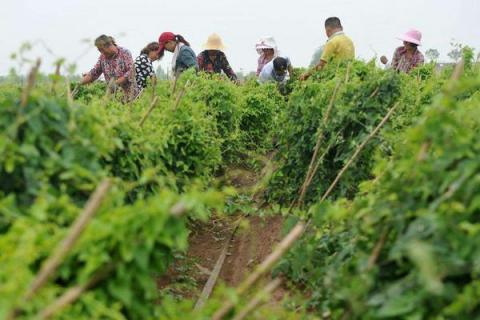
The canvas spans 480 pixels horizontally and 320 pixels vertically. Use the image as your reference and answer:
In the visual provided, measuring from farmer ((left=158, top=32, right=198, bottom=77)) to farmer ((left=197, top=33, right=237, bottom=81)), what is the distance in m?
1.14

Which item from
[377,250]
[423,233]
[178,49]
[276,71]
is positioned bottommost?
[377,250]

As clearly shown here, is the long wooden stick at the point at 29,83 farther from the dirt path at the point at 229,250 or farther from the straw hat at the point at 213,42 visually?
the straw hat at the point at 213,42

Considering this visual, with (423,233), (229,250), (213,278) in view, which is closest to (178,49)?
(229,250)

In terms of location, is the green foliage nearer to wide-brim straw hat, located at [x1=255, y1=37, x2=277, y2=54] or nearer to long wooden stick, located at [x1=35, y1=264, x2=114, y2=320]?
long wooden stick, located at [x1=35, y1=264, x2=114, y2=320]

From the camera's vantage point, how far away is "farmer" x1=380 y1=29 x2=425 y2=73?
9070 millimetres

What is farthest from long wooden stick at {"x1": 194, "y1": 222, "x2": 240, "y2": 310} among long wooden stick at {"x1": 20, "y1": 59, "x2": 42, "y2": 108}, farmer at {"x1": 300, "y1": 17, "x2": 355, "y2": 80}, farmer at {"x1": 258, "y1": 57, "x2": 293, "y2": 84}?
farmer at {"x1": 258, "y1": 57, "x2": 293, "y2": 84}

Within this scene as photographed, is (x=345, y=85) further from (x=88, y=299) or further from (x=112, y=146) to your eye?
(x=88, y=299)

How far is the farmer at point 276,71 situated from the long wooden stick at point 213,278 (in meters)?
5.47

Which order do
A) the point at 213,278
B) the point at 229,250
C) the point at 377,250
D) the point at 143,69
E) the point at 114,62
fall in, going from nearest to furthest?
the point at 377,250
the point at 213,278
the point at 229,250
the point at 114,62
the point at 143,69

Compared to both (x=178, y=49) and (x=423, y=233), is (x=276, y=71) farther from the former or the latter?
(x=423, y=233)

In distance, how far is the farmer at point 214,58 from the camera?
1044 cm

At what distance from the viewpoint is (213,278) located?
5086 millimetres

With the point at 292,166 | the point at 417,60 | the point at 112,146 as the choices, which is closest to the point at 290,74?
the point at 417,60

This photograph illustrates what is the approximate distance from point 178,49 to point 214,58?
1504 mm
